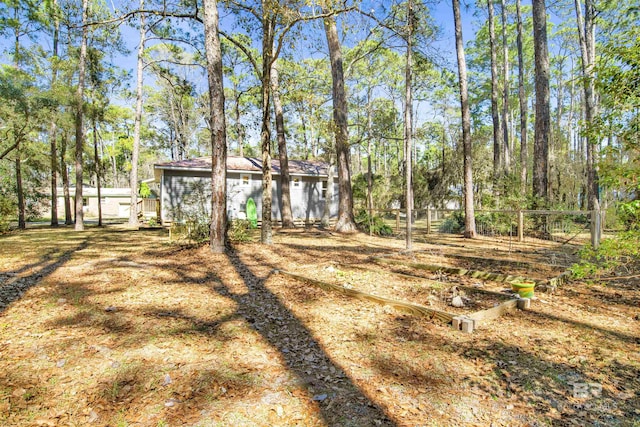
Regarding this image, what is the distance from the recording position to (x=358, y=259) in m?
8.17

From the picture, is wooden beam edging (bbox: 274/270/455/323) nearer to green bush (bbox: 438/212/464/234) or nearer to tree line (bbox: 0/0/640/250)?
tree line (bbox: 0/0/640/250)

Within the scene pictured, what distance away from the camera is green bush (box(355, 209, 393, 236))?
13.8 meters

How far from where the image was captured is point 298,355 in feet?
11.5

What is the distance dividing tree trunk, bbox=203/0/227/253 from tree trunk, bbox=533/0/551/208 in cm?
1153

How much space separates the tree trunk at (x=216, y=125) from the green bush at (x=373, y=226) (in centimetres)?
685

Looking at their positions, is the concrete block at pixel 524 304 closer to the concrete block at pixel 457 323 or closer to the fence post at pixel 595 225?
the concrete block at pixel 457 323

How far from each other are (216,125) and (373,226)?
7811 mm

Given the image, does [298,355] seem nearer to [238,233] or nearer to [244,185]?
[238,233]

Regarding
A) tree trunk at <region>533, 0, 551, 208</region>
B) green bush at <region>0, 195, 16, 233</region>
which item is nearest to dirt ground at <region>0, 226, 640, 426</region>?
tree trunk at <region>533, 0, 551, 208</region>

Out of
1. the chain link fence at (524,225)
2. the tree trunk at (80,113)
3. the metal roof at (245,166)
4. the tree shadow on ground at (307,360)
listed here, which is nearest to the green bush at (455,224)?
→ the chain link fence at (524,225)

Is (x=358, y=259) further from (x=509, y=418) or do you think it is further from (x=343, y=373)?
(x=509, y=418)

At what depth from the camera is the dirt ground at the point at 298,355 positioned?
8.38ft

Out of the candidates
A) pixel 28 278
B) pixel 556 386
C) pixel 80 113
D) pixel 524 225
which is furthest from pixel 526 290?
pixel 80 113

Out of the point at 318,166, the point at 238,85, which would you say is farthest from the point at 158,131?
the point at 318,166
